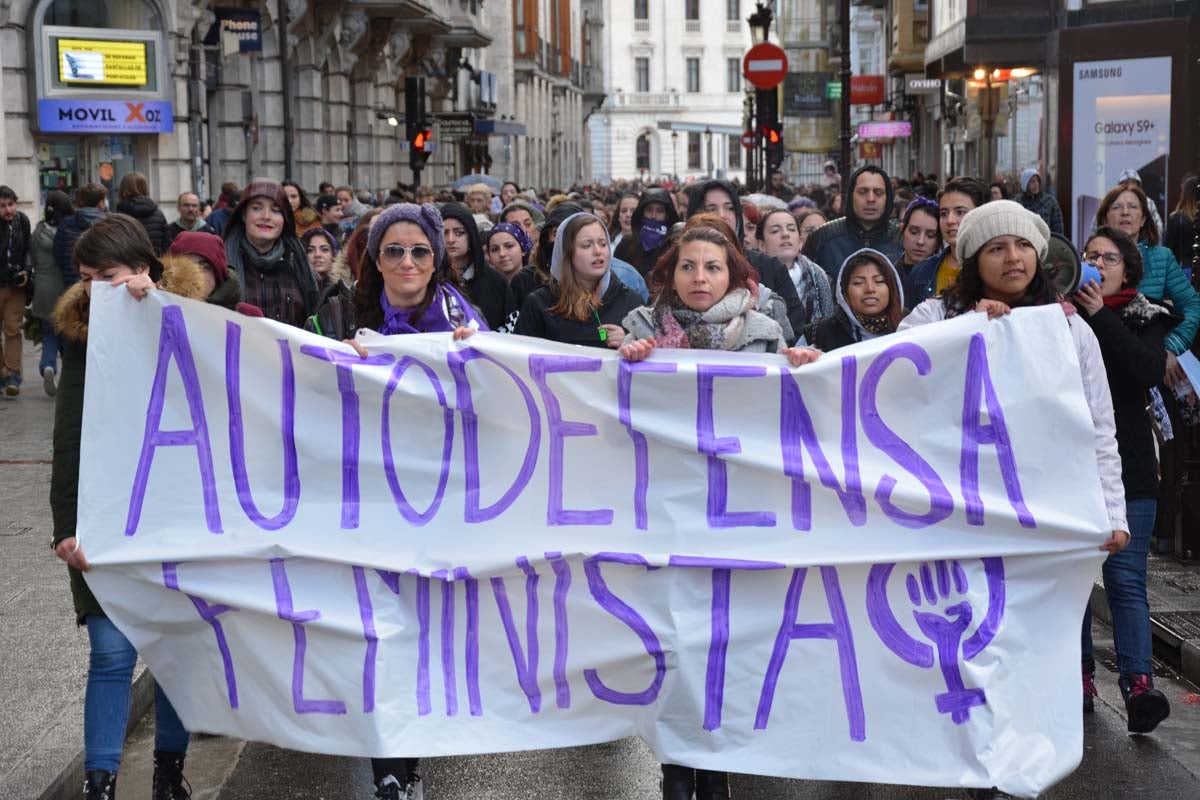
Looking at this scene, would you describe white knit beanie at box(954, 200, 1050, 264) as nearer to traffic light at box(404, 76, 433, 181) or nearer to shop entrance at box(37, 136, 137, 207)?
shop entrance at box(37, 136, 137, 207)

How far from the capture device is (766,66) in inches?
942

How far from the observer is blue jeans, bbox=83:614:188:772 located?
191 inches

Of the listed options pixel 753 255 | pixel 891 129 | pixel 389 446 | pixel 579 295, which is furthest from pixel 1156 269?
pixel 891 129

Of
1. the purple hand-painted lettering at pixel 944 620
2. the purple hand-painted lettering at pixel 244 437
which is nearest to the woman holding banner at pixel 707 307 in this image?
the purple hand-painted lettering at pixel 944 620

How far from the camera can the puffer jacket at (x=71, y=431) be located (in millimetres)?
4996

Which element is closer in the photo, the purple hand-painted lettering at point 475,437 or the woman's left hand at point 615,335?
the purple hand-painted lettering at point 475,437

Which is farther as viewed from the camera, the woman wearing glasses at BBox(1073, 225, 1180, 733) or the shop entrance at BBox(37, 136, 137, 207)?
the shop entrance at BBox(37, 136, 137, 207)

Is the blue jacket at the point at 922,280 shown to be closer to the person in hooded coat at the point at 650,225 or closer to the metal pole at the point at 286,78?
the person in hooded coat at the point at 650,225

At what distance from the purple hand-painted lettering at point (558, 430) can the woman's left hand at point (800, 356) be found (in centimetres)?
56

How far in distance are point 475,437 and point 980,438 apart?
1459 mm

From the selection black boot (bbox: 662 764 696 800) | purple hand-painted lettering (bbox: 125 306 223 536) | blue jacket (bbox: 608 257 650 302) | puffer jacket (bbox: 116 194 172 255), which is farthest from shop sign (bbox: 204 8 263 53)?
black boot (bbox: 662 764 696 800)

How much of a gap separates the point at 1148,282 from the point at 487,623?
447 centimetres

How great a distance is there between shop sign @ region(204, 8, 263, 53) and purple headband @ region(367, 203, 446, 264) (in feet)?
76.1

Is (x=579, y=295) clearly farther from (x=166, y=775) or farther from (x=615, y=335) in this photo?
(x=166, y=775)
